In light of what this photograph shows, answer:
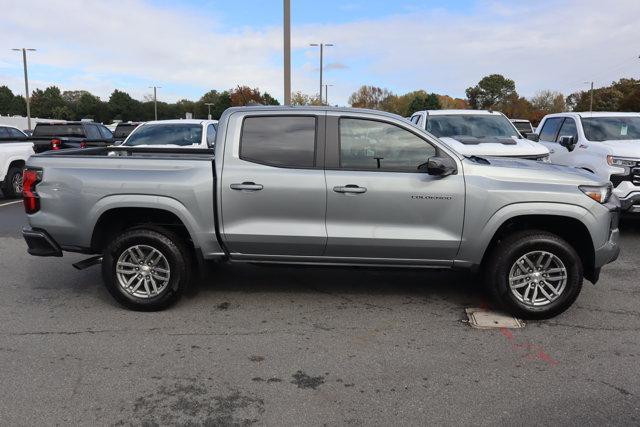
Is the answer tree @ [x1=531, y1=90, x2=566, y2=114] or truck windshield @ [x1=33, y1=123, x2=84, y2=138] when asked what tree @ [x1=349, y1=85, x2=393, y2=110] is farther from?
truck windshield @ [x1=33, y1=123, x2=84, y2=138]

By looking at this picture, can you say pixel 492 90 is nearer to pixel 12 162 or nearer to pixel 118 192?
pixel 12 162

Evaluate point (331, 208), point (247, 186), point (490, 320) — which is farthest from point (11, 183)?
point (490, 320)

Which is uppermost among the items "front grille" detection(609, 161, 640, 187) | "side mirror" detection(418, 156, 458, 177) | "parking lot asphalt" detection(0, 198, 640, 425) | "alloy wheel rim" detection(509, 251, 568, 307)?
"side mirror" detection(418, 156, 458, 177)

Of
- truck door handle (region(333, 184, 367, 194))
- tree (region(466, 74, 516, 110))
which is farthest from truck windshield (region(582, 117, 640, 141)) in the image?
tree (region(466, 74, 516, 110))

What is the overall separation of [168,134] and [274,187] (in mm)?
7090

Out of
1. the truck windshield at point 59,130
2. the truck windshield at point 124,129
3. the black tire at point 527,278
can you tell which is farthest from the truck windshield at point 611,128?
the truck windshield at point 124,129

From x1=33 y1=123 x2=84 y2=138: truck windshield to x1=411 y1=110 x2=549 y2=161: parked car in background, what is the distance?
10.1 meters

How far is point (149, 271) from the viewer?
200 inches

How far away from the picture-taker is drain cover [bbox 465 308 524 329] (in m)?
4.80

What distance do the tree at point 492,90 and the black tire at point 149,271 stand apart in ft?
358

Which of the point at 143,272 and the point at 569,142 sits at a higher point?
the point at 569,142

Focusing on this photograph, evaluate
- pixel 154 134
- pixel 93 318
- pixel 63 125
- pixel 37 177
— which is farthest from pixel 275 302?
pixel 63 125

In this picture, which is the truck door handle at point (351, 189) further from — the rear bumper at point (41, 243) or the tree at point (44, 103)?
the tree at point (44, 103)

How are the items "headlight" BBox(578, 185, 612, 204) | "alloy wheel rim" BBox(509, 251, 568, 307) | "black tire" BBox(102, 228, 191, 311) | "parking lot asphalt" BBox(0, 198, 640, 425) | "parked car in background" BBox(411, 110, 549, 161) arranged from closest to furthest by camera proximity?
1. "parking lot asphalt" BBox(0, 198, 640, 425)
2. "headlight" BBox(578, 185, 612, 204)
3. "alloy wheel rim" BBox(509, 251, 568, 307)
4. "black tire" BBox(102, 228, 191, 311)
5. "parked car in background" BBox(411, 110, 549, 161)
